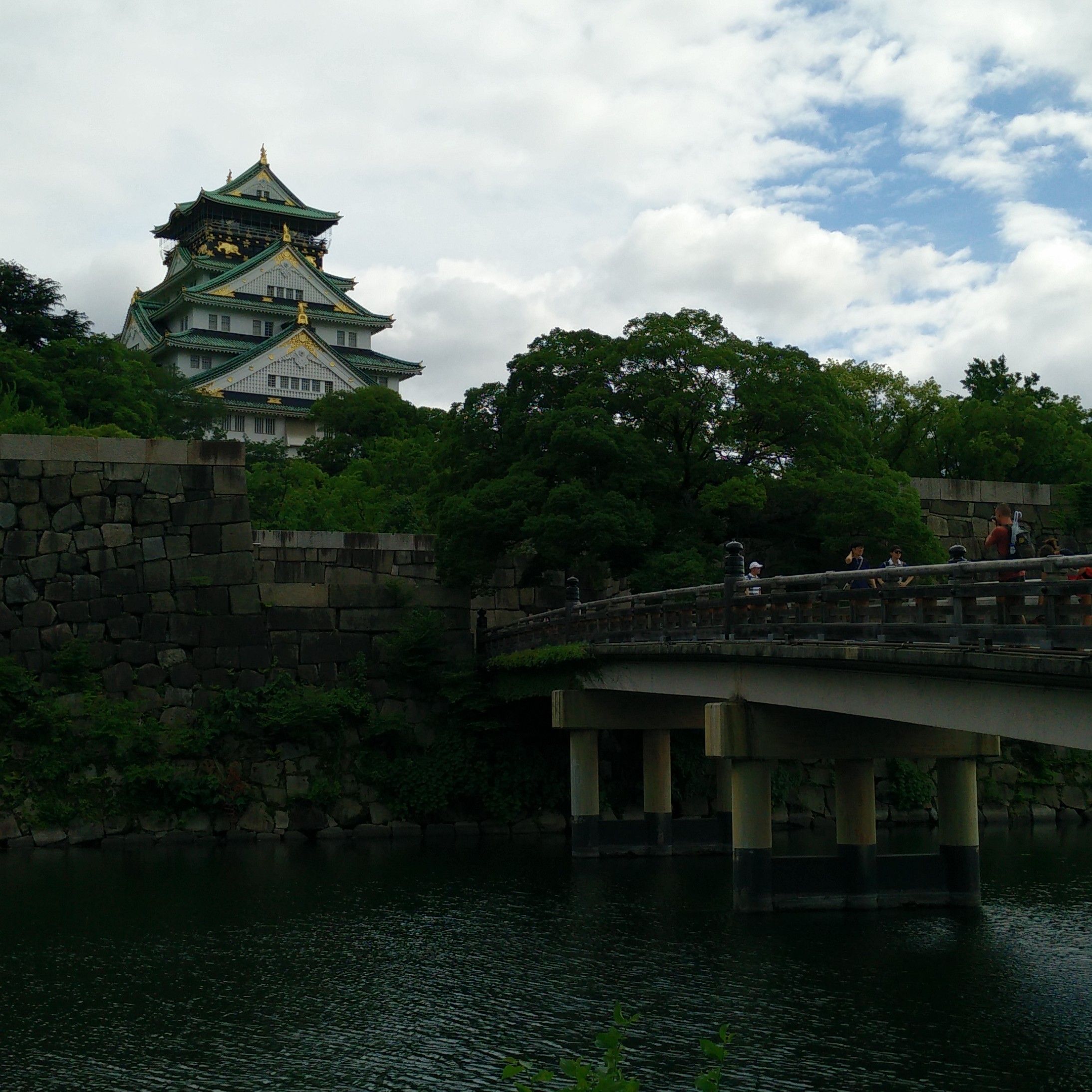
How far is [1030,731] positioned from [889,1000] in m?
3.56

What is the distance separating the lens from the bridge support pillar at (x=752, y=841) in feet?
66.1

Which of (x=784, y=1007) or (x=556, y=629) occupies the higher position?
(x=556, y=629)

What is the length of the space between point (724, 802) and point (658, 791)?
6.01 feet

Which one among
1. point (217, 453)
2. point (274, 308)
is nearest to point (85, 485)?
point (217, 453)

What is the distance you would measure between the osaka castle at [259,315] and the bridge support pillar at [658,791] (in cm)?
5028

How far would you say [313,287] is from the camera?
286ft

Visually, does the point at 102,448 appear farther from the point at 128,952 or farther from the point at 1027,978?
the point at 1027,978

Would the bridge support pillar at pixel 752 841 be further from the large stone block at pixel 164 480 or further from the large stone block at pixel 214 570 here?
the large stone block at pixel 164 480

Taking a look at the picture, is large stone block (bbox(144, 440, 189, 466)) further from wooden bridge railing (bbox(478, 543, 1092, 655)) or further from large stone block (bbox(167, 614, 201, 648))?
wooden bridge railing (bbox(478, 543, 1092, 655))

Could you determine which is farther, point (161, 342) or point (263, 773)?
→ point (161, 342)

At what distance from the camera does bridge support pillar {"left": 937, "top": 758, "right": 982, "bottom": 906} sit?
810 inches

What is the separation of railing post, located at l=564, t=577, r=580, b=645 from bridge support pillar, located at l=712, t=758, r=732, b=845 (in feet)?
13.4

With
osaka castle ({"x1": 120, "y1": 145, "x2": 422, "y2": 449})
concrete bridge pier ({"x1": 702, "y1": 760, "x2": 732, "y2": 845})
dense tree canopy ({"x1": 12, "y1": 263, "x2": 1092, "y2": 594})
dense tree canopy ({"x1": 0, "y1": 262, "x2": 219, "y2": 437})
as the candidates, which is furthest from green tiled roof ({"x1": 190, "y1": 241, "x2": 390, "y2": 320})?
concrete bridge pier ({"x1": 702, "y1": 760, "x2": 732, "y2": 845})

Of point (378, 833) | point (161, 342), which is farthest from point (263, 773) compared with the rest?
point (161, 342)
